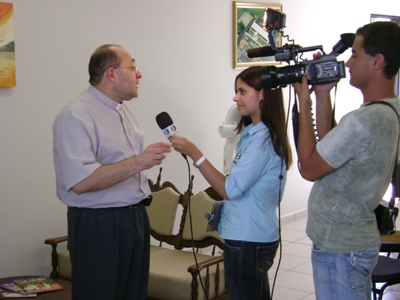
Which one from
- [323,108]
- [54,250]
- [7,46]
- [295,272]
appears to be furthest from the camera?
[295,272]

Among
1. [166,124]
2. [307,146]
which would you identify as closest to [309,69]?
[307,146]

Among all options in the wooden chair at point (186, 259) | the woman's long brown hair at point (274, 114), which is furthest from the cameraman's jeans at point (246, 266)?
Answer: the wooden chair at point (186, 259)

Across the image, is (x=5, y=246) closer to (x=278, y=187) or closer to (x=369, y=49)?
(x=278, y=187)

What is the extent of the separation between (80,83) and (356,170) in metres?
2.90

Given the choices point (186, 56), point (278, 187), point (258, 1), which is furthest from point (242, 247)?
point (258, 1)

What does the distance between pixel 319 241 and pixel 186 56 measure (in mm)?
3584

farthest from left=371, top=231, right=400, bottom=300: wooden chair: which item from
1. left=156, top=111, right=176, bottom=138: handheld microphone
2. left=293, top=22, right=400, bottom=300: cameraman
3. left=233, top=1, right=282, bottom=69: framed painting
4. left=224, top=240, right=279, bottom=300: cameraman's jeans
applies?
left=233, top=1, right=282, bottom=69: framed painting

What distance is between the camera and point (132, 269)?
9.08 feet

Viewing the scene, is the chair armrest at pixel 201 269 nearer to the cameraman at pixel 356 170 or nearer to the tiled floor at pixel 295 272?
the tiled floor at pixel 295 272

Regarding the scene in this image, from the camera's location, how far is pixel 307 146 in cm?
221

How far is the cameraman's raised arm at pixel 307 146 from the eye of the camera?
7.04 ft

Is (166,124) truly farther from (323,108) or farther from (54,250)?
(54,250)

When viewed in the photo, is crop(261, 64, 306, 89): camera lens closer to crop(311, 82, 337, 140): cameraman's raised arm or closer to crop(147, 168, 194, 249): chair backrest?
crop(311, 82, 337, 140): cameraman's raised arm

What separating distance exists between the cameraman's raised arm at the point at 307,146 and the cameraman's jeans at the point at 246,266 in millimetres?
564
